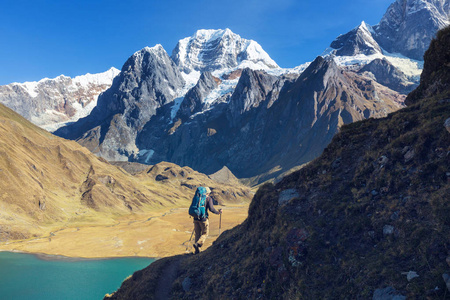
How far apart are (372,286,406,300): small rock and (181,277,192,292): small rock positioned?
11.9 m

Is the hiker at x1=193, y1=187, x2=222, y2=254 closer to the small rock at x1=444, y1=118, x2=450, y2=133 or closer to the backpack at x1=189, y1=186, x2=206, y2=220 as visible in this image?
the backpack at x1=189, y1=186, x2=206, y2=220

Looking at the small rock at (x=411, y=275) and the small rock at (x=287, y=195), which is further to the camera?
the small rock at (x=287, y=195)

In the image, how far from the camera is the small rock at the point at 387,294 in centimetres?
814

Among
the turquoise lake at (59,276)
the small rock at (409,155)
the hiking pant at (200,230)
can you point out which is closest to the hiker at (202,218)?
the hiking pant at (200,230)

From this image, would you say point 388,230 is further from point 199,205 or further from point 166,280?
point 166,280

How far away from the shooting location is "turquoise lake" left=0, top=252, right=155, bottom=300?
53.9m

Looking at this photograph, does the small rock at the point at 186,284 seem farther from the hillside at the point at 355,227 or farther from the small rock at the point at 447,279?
the small rock at the point at 447,279

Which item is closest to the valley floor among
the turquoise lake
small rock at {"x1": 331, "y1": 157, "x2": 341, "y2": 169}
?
the turquoise lake

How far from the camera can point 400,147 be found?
546 inches

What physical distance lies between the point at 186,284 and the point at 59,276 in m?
62.9

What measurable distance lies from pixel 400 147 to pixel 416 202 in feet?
13.0

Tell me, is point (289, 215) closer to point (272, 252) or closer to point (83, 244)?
point (272, 252)

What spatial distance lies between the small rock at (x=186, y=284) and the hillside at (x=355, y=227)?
9cm

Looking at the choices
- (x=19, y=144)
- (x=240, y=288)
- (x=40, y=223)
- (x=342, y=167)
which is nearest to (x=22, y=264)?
(x=40, y=223)
